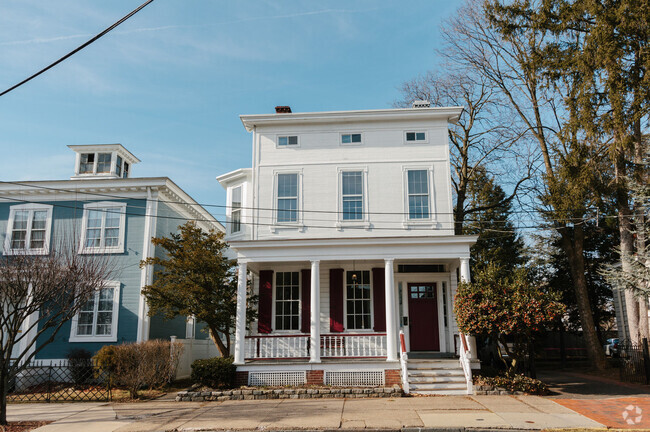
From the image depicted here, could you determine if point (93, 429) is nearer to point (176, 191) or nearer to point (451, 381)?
point (451, 381)

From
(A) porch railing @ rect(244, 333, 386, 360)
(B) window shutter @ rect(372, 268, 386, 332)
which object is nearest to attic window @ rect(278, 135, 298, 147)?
(B) window shutter @ rect(372, 268, 386, 332)

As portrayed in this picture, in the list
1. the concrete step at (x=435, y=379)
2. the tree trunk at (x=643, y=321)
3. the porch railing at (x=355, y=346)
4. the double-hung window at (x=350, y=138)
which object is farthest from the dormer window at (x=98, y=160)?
the tree trunk at (x=643, y=321)

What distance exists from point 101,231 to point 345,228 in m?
9.71

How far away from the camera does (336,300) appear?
17.2 metres

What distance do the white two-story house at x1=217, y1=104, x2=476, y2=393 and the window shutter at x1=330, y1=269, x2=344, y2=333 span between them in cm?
3

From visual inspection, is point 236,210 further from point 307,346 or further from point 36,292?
point 36,292

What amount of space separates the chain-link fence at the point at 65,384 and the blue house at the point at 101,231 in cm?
87

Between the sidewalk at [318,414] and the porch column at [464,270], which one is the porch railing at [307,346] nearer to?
the sidewalk at [318,414]

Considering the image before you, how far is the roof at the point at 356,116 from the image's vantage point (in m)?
17.3

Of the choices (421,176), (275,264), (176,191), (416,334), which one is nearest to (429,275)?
(416,334)

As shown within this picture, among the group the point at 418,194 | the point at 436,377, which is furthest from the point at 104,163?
the point at 436,377

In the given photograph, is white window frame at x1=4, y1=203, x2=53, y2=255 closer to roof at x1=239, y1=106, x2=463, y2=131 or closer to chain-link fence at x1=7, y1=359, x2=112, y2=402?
chain-link fence at x1=7, y1=359, x2=112, y2=402

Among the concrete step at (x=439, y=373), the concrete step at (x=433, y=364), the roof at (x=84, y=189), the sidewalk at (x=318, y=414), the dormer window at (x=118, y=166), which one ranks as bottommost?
the sidewalk at (x=318, y=414)

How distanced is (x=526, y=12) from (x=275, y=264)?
47.1 feet
